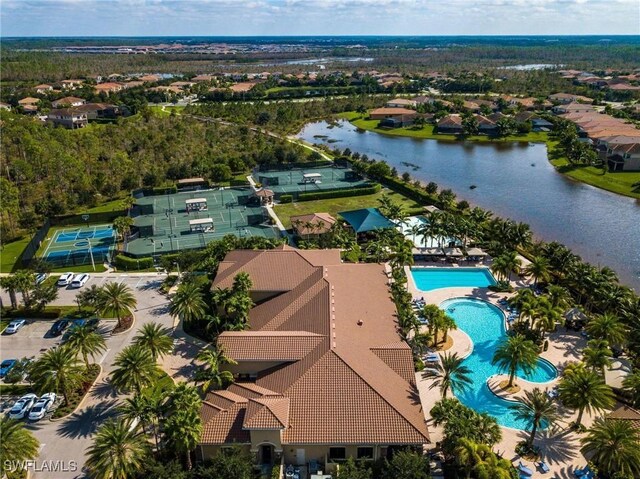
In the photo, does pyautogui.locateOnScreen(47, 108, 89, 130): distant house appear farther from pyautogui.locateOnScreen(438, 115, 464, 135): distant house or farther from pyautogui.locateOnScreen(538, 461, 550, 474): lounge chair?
pyautogui.locateOnScreen(538, 461, 550, 474): lounge chair

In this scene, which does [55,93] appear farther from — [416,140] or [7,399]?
[7,399]

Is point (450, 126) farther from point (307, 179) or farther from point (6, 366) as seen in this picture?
point (6, 366)

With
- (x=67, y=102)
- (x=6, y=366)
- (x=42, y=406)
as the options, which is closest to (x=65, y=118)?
(x=67, y=102)

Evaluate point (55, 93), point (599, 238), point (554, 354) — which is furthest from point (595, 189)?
point (55, 93)

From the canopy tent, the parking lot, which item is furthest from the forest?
the canopy tent

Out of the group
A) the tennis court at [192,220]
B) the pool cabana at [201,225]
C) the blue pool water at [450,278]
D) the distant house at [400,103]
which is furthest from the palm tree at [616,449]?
the distant house at [400,103]

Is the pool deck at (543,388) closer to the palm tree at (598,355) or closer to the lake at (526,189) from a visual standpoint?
the palm tree at (598,355)
